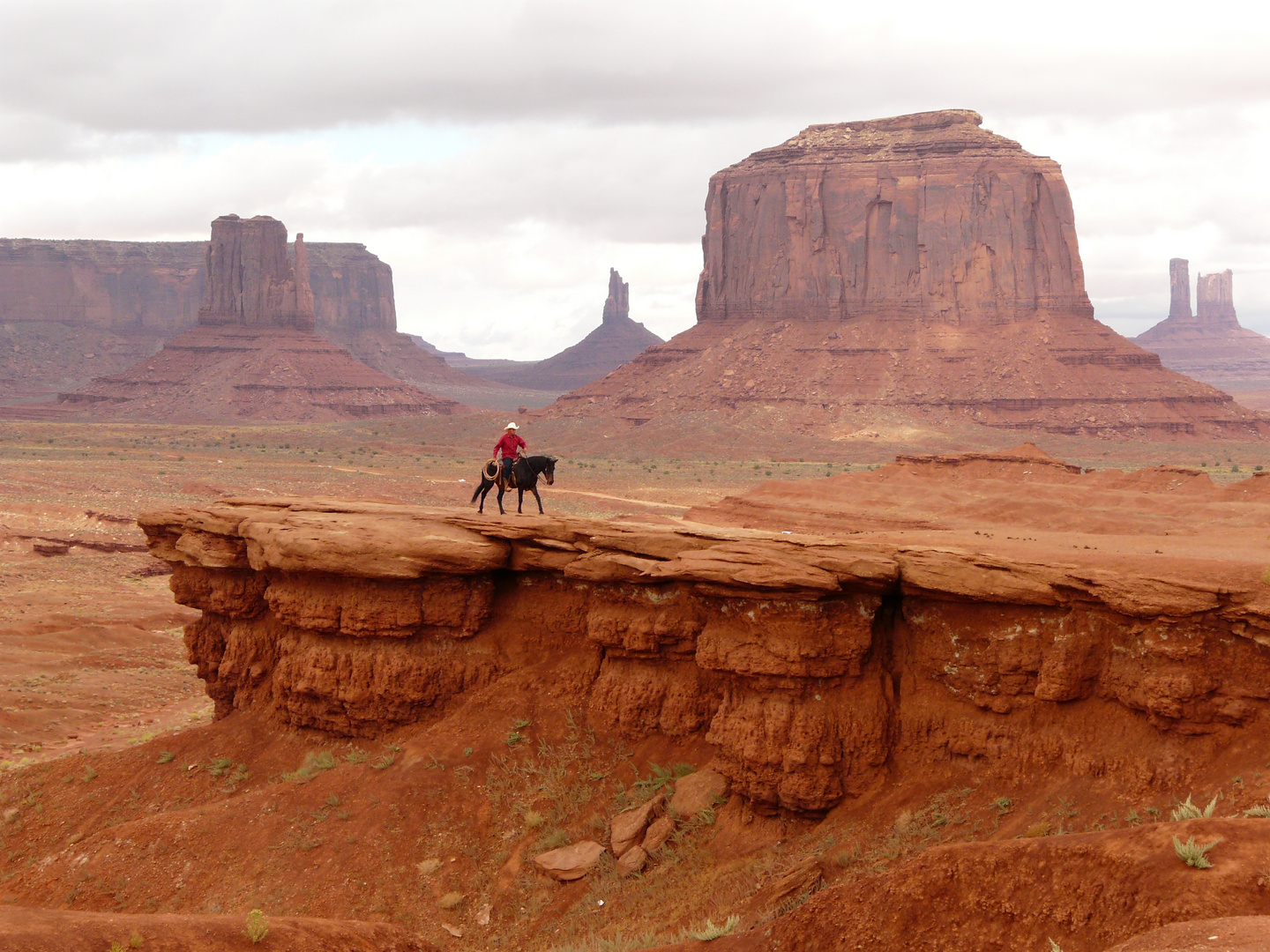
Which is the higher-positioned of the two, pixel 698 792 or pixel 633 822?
pixel 698 792

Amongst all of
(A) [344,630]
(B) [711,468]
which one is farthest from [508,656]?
(B) [711,468]

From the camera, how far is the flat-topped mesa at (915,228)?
103875 millimetres

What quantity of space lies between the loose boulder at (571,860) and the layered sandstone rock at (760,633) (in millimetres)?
543

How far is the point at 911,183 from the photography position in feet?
344

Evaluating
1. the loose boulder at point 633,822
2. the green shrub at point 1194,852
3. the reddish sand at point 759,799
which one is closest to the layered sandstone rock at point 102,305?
the reddish sand at point 759,799

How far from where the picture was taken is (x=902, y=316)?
106 metres

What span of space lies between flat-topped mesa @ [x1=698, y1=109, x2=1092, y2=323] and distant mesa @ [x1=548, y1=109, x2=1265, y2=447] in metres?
0.14

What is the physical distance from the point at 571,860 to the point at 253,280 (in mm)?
142059

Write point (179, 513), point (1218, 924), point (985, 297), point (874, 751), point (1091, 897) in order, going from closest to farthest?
point (1218, 924), point (1091, 897), point (874, 751), point (179, 513), point (985, 297)

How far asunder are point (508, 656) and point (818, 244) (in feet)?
310

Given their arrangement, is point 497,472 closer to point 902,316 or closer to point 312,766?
point 312,766

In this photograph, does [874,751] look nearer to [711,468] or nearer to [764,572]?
[764,572]

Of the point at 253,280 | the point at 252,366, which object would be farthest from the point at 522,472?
the point at 253,280

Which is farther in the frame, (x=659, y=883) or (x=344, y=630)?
(x=344, y=630)
